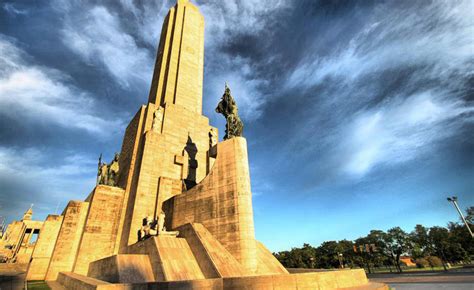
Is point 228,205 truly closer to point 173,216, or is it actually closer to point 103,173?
point 173,216

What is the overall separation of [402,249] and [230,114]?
184 ft

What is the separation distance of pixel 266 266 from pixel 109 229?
39.1ft

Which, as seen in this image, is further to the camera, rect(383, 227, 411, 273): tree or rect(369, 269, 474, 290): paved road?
rect(383, 227, 411, 273): tree

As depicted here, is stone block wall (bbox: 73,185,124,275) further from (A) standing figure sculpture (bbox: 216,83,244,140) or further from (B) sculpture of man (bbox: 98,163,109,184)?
(A) standing figure sculpture (bbox: 216,83,244,140)

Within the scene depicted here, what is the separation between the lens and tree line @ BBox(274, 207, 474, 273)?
155 feet

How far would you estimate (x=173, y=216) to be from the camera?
15.6m

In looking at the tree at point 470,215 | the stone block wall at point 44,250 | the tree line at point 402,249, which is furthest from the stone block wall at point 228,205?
the tree at point 470,215

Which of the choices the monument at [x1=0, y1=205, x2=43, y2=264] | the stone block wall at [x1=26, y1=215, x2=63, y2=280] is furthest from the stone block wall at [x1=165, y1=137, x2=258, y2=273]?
the monument at [x1=0, y1=205, x2=43, y2=264]

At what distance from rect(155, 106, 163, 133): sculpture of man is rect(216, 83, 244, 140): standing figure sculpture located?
7.34 metres

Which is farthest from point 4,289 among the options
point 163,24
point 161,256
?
point 163,24

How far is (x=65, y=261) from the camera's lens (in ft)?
53.0

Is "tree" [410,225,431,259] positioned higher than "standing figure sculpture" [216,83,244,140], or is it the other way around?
"standing figure sculpture" [216,83,244,140]

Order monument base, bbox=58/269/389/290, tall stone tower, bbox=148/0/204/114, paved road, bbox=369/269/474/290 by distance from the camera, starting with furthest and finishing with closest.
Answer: tall stone tower, bbox=148/0/204/114, paved road, bbox=369/269/474/290, monument base, bbox=58/269/389/290

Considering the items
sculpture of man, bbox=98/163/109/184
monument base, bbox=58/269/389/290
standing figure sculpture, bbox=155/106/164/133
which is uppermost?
standing figure sculpture, bbox=155/106/164/133
